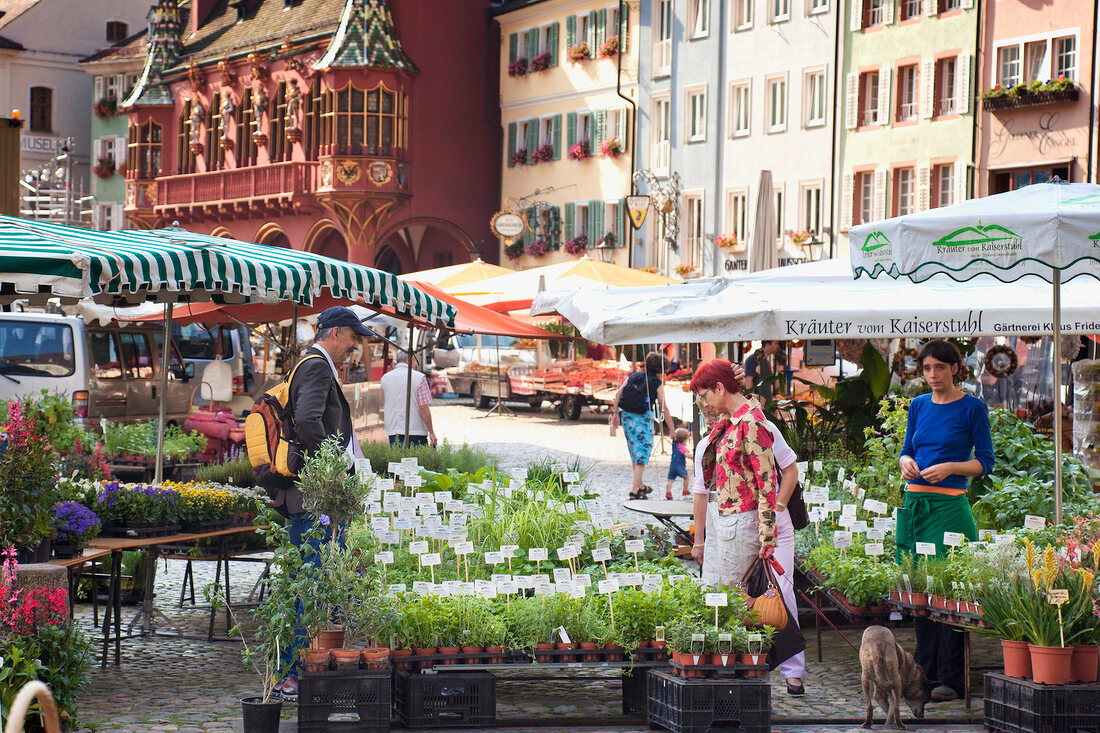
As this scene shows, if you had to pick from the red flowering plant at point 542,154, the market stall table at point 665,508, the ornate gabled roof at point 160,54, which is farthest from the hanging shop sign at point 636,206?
the market stall table at point 665,508

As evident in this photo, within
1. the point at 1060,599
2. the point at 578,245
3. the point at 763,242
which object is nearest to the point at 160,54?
the point at 578,245

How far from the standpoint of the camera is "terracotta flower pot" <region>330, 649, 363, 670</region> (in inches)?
260

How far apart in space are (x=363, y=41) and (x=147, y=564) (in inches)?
1394

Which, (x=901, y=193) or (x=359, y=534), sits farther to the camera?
(x=901, y=193)

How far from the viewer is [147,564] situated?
9586mm

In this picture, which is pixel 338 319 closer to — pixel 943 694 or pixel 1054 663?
pixel 943 694

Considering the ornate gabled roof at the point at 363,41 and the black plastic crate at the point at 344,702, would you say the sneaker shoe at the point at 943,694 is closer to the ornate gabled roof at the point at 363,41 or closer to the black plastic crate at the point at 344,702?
the black plastic crate at the point at 344,702

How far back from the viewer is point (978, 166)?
104ft

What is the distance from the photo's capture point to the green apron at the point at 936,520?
8.00 meters

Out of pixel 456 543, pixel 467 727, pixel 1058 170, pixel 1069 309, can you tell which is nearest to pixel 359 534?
pixel 456 543

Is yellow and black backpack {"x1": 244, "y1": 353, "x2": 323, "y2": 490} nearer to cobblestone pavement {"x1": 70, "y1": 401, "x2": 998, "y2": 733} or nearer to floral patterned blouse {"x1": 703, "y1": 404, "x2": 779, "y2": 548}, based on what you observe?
cobblestone pavement {"x1": 70, "y1": 401, "x2": 998, "y2": 733}

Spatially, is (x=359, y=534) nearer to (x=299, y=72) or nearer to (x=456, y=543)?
(x=456, y=543)

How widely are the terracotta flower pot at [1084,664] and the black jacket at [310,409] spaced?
3543 mm

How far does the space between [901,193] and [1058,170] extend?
437 cm
